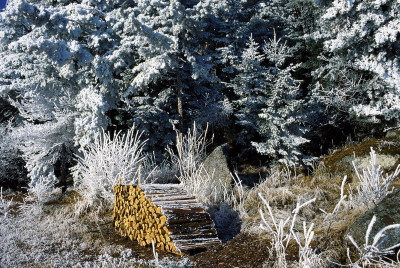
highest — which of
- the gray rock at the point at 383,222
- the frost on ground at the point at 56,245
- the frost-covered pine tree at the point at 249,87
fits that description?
the frost-covered pine tree at the point at 249,87

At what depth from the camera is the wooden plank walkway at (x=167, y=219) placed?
3867mm

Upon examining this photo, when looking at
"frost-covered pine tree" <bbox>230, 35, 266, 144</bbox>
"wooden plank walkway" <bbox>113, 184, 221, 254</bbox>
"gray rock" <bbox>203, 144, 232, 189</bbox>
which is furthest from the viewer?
"frost-covered pine tree" <bbox>230, 35, 266, 144</bbox>

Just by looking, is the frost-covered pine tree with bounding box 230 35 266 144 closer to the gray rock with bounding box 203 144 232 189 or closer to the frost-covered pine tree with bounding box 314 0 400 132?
the frost-covered pine tree with bounding box 314 0 400 132

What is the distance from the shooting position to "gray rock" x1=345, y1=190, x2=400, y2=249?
112 inches

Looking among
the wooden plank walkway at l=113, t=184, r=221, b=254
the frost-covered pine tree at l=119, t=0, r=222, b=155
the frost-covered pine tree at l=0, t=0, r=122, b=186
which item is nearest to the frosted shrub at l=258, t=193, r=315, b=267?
the wooden plank walkway at l=113, t=184, r=221, b=254

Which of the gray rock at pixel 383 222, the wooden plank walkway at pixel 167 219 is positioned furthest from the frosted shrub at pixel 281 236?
the wooden plank walkway at pixel 167 219

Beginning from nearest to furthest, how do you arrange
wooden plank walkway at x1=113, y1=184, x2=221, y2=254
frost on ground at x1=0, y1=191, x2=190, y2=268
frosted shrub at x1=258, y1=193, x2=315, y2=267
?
1. frosted shrub at x1=258, y1=193, x2=315, y2=267
2. frost on ground at x1=0, y1=191, x2=190, y2=268
3. wooden plank walkway at x1=113, y1=184, x2=221, y2=254

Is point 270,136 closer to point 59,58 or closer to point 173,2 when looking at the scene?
point 173,2

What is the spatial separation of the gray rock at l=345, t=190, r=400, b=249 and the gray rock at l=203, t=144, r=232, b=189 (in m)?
3.46

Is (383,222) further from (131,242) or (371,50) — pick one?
(371,50)

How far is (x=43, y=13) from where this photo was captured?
7578 mm

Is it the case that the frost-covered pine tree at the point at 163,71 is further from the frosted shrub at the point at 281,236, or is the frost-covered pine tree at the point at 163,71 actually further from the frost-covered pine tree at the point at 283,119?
the frosted shrub at the point at 281,236

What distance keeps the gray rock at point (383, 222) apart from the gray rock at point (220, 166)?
136 inches

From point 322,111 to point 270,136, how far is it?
3074mm
